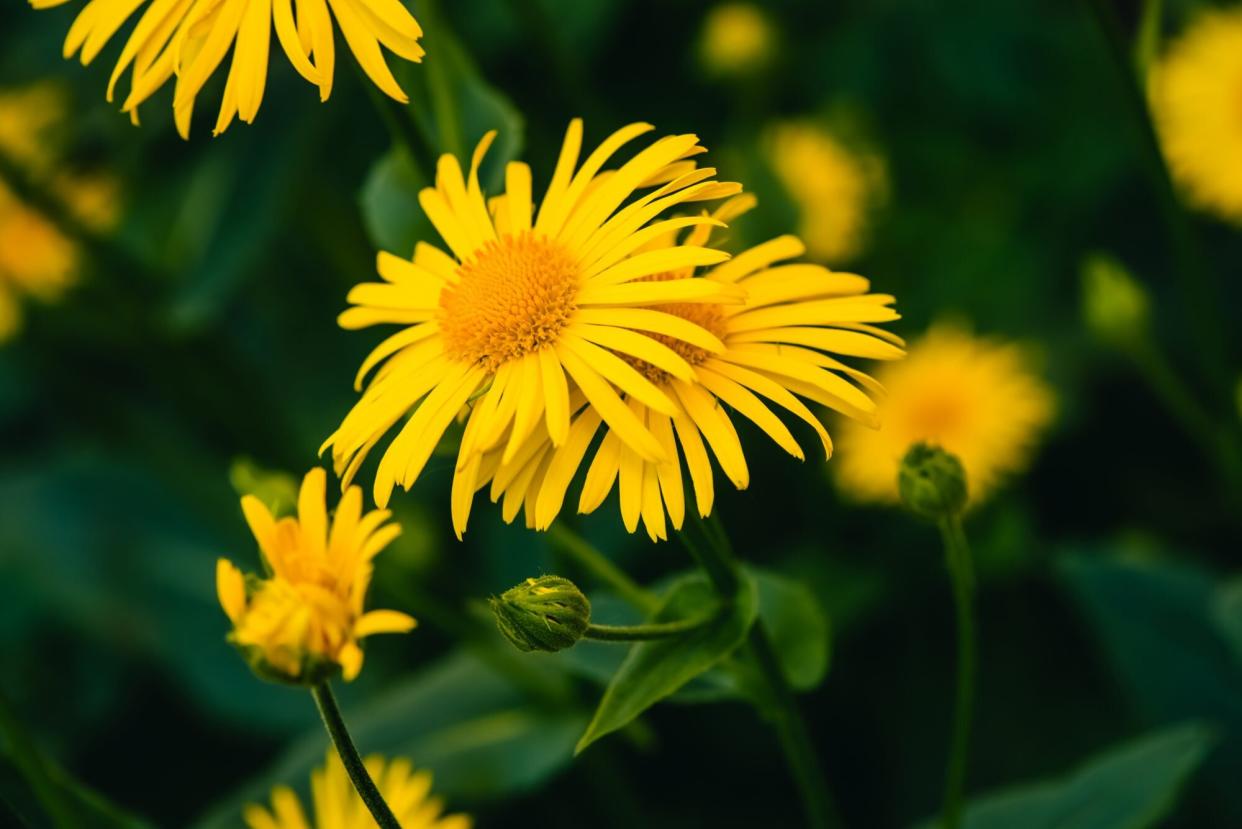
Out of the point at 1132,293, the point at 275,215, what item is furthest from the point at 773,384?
the point at 275,215

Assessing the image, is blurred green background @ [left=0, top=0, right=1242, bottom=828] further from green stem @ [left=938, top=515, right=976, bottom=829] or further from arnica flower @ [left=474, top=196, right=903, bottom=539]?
arnica flower @ [left=474, top=196, right=903, bottom=539]

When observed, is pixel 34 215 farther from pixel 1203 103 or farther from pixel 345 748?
pixel 1203 103

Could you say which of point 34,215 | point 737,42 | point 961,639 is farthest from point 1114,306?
point 34,215

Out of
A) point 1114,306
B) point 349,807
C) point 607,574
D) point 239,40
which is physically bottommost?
point 349,807

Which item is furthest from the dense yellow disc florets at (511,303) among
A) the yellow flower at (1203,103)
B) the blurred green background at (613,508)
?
the yellow flower at (1203,103)

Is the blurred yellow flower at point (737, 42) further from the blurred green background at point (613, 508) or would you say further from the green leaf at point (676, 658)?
the green leaf at point (676, 658)

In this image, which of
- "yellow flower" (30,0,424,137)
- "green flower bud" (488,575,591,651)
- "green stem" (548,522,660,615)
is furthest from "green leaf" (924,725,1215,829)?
"yellow flower" (30,0,424,137)
